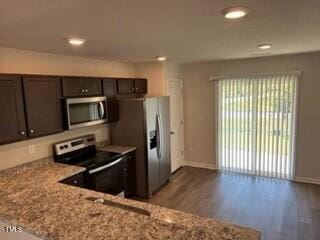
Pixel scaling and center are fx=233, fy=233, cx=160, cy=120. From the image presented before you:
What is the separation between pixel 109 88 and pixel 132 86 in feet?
2.12

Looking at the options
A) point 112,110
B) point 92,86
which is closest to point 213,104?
point 112,110

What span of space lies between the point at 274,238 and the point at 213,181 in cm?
192

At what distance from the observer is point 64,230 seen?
1.34 m

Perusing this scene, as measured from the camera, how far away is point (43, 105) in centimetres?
284

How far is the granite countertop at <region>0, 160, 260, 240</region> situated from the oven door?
1079 mm

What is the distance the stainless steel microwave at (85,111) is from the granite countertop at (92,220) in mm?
1301

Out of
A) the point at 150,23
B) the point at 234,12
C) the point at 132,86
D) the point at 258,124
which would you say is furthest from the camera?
the point at 258,124

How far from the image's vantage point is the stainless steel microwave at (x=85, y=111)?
10.3 ft

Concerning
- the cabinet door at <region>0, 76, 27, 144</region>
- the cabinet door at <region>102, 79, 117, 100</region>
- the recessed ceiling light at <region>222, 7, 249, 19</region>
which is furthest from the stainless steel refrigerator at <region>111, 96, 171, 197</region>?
the recessed ceiling light at <region>222, 7, 249, 19</region>

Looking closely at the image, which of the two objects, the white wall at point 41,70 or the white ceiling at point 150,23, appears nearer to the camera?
the white ceiling at point 150,23

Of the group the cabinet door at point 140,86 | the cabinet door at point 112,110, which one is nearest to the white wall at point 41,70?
the cabinet door at point 112,110

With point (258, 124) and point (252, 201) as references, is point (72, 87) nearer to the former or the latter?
point (252, 201)

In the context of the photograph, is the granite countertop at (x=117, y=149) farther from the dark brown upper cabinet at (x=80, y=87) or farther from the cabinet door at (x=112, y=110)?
the dark brown upper cabinet at (x=80, y=87)

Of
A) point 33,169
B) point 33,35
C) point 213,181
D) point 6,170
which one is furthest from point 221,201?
point 33,35
